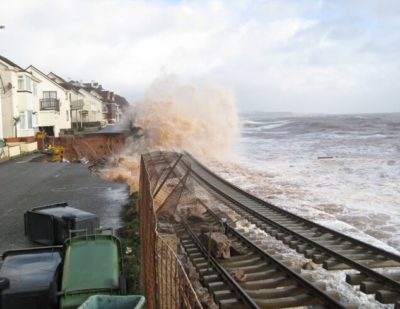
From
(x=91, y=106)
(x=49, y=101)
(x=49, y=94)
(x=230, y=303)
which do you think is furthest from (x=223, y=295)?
(x=91, y=106)

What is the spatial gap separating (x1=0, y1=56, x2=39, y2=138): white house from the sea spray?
818 centimetres

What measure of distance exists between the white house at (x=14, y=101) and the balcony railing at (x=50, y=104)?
13.4 metres

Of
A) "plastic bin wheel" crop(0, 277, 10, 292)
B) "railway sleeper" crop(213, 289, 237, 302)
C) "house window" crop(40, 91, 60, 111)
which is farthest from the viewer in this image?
"house window" crop(40, 91, 60, 111)

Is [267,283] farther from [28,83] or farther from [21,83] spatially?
[28,83]

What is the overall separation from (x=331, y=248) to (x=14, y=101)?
105 feet

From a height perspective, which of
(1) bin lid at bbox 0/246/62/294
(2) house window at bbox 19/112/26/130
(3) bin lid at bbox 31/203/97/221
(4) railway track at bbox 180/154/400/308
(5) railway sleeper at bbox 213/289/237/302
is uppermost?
(2) house window at bbox 19/112/26/130

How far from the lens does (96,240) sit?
6.93m

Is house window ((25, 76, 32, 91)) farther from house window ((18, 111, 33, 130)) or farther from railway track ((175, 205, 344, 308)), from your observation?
railway track ((175, 205, 344, 308))

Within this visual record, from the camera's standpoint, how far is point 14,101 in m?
36.8

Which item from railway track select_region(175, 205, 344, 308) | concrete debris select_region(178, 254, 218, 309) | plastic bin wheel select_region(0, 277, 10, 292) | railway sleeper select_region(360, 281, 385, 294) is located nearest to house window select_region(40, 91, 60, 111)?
railway track select_region(175, 205, 344, 308)

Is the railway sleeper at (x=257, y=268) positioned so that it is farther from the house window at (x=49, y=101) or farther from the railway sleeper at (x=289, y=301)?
the house window at (x=49, y=101)

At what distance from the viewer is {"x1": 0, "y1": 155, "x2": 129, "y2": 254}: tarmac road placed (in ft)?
39.3

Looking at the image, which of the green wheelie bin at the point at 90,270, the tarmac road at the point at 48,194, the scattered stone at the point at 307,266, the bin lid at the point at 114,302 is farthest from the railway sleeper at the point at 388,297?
the tarmac road at the point at 48,194

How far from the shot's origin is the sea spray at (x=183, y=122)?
3688 cm
